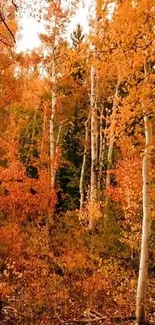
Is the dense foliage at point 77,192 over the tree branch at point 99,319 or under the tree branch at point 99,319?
over

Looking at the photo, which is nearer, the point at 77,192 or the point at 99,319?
the point at 99,319

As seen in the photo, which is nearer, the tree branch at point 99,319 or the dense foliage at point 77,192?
the dense foliage at point 77,192

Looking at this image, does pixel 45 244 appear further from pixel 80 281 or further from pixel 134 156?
pixel 134 156

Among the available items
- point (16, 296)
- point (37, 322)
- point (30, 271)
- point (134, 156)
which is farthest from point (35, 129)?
point (37, 322)

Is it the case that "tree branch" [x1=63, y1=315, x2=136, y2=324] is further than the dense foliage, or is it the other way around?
"tree branch" [x1=63, y1=315, x2=136, y2=324]

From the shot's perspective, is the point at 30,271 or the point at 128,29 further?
the point at 30,271

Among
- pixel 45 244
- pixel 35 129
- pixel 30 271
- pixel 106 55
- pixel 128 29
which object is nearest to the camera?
pixel 128 29

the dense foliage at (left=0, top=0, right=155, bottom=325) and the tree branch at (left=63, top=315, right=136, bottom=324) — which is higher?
the dense foliage at (left=0, top=0, right=155, bottom=325)

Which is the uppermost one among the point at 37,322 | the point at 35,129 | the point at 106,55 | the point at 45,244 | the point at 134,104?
the point at 35,129

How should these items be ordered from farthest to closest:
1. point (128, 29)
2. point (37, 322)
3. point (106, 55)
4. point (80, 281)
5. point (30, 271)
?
point (30, 271), point (80, 281), point (37, 322), point (106, 55), point (128, 29)

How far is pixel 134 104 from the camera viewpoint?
679 centimetres

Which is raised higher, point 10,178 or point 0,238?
point 10,178

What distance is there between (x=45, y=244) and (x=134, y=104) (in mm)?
9177

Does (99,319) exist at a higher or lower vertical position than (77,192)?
lower
